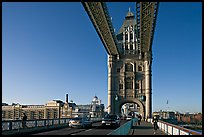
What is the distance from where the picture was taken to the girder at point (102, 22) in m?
48.7

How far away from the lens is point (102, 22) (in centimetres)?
5809

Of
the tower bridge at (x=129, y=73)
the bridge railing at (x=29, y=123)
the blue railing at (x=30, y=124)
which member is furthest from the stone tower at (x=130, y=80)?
the blue railing at (x=30, y=124)

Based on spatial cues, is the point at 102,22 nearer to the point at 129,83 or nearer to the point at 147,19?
the point at 147,19

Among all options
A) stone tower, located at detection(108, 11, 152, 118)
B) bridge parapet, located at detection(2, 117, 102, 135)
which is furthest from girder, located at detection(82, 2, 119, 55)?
bridge parapet, located at detection(2, 117, 102, 135)

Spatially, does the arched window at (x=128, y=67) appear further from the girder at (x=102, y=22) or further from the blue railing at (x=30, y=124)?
the blue railing at (x=30, y=124)

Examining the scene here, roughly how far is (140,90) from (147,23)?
2532cm

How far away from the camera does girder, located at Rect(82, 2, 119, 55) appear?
4869cm

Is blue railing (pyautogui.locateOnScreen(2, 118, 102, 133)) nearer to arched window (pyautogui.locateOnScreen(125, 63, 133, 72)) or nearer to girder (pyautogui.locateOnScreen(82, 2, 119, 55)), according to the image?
girder (pyautogui.locateOnScreen(82, 2, 119, 55))

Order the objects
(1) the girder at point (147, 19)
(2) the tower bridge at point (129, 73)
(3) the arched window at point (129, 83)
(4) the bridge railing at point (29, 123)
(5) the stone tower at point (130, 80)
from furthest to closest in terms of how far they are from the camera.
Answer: (3) the arched window at point (129, 83)
(5) the stone tower at point (130, 80)
(2) the tower bridge at point (129, 73)
(1) the girder at point (147, 19)
(4) the bridge railing at point (29, 123)

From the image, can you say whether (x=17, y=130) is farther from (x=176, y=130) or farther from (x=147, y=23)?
(x=147, y=23)

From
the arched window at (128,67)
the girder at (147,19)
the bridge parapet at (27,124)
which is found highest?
the girder at (147,19)

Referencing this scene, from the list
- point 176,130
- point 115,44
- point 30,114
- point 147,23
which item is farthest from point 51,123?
point 30,114

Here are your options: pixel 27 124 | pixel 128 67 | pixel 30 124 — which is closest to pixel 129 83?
pixel 128 67

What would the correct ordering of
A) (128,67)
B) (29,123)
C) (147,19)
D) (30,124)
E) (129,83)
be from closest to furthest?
1. (29,123)
2. (30,124)
3. (147,19)
4. (129,83)
5. (128,67)
